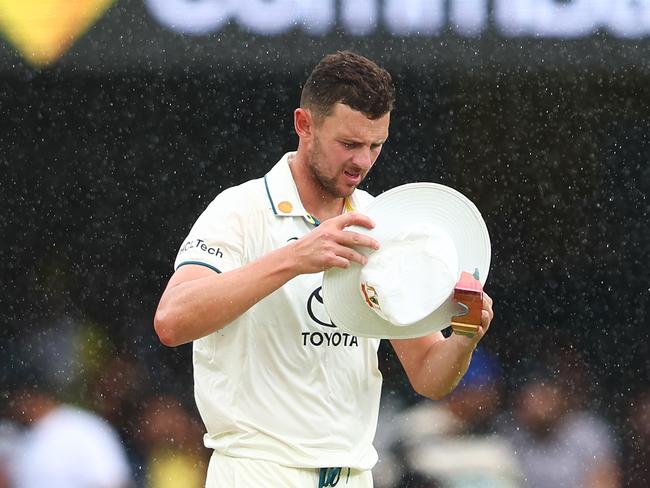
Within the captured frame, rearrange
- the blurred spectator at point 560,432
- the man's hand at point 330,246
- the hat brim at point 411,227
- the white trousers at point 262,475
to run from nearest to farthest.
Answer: the man's hand at point 330,246 < the hat brim at point 411,227 < the white trousers at point 262,475 < the blurred spectator at point 560,432

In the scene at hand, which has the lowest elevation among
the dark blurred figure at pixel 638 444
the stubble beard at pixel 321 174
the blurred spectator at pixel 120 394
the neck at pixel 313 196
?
the dark blurred figure at pixel 638 444

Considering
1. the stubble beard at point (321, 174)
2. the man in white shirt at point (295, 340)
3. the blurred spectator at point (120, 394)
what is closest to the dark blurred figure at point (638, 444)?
the blurred spectator at point (120, 394)

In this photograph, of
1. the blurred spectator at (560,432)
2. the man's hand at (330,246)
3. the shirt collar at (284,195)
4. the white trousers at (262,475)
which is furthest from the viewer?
the blurred spectator at (560,432)

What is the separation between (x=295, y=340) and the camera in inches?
130

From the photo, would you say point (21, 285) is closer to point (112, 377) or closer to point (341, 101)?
point (112, 377)

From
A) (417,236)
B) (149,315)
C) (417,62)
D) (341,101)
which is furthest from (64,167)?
(417,236)

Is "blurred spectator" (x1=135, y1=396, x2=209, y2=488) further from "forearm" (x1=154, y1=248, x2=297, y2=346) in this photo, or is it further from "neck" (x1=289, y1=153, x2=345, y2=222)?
"forearm" (x1=154, y1=248, x2=297, y2=346)

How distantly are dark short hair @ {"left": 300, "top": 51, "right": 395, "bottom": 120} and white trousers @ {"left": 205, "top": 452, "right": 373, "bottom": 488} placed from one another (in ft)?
2.88

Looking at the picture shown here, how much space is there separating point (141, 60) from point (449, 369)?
7.56ft

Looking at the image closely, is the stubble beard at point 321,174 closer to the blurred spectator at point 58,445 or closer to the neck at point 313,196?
the neck at point 313,196

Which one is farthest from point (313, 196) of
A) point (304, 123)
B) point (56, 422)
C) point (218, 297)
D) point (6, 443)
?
point (6, 443)

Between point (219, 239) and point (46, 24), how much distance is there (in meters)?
2.31

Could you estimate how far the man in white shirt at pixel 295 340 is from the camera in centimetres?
327

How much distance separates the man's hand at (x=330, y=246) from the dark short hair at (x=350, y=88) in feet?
1.40
